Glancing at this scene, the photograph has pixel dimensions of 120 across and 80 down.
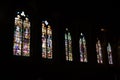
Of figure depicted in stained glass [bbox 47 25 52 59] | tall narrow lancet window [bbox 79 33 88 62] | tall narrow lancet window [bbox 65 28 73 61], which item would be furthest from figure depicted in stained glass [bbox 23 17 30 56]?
tall narrow lancet window [bbox 79 33 88 62]

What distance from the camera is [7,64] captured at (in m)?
11.3

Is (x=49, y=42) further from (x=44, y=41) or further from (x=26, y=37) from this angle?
(x=26, y=37)

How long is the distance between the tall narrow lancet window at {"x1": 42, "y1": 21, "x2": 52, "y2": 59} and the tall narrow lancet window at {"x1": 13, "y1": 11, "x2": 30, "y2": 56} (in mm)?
1249

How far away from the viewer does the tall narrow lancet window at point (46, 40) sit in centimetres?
1411

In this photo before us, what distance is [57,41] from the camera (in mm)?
14602

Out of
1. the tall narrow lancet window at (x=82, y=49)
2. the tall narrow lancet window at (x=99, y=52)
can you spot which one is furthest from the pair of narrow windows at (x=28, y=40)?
the tall narrow lancet window at (x=99, y=52)

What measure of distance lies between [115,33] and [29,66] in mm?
9487

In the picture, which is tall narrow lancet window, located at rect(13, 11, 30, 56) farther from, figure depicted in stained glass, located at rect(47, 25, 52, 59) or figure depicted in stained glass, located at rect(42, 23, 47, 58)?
figure depicted in stained glass, located at rect(47, 25, 52, 59)

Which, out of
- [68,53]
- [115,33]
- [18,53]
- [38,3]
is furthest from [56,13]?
[115,33]

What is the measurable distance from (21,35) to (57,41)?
2482 mm

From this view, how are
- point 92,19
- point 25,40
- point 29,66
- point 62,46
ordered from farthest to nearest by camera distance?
point 92,19 < point 62,46 < point 25,40 < point 29,66

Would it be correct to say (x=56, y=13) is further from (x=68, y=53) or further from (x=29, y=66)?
(x=29, y=66)

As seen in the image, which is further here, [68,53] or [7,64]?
[68,53]

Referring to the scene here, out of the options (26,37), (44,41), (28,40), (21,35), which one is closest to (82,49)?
(44,41)
